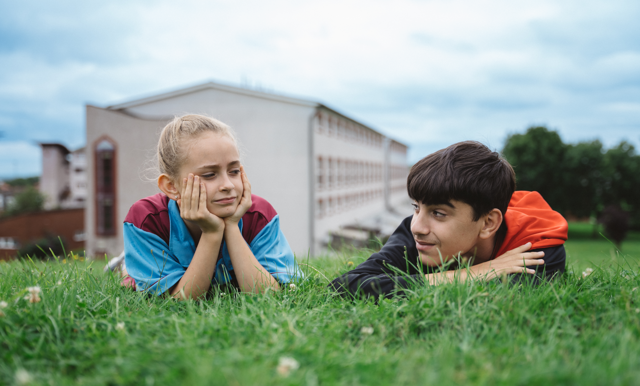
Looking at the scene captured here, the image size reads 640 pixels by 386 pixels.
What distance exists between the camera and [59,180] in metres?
74.9

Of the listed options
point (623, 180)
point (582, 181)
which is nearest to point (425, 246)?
point (582, 181)

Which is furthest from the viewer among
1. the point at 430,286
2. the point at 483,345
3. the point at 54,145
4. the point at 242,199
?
the point at 54,145

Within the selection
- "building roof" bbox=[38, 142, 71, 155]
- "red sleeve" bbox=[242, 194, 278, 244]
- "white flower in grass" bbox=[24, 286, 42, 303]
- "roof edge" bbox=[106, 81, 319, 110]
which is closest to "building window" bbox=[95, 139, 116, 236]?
"roof edge" bbox=[106, 81, 319, 110]

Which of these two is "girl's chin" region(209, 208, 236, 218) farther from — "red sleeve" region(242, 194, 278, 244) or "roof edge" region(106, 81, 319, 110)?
"roof edge" region(106, 81, 319, 110)

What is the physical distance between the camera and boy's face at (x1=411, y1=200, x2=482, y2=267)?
250 cm

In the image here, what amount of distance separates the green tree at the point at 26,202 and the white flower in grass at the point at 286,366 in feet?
289

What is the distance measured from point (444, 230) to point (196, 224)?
1654mm

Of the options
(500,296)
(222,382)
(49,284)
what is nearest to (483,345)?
(500,296)

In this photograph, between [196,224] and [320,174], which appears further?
[320,174]

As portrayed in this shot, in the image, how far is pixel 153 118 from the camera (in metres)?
23.8

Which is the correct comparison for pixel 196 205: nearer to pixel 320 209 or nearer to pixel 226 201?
pixel 226 201

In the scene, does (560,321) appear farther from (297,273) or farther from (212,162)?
(212,162)

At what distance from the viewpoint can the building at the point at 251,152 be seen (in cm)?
2267

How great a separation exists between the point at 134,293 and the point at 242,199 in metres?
0.91
